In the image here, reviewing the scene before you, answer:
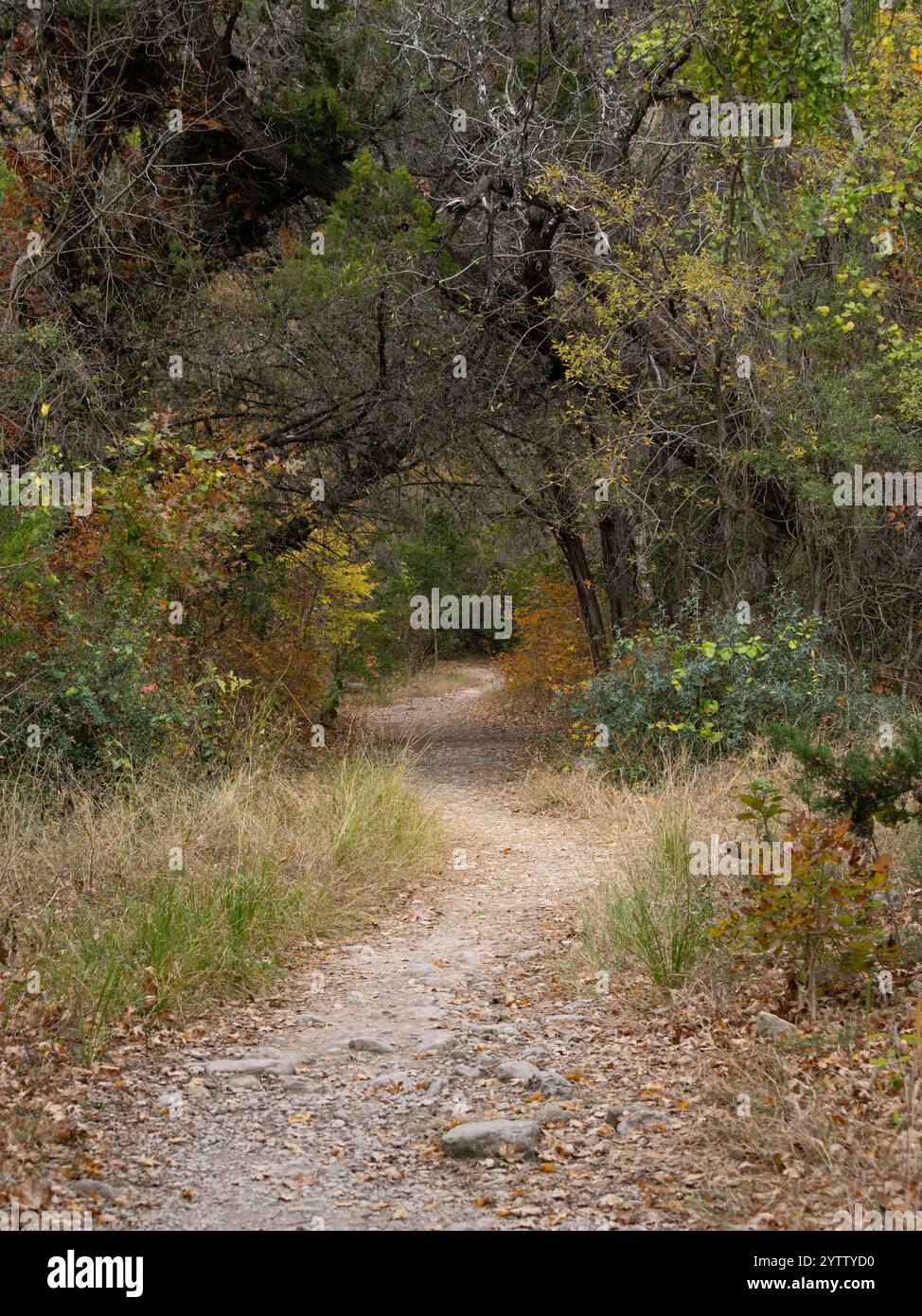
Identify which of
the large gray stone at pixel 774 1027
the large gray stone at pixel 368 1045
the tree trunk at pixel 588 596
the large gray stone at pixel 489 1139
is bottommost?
the large gray stone at pixel 368 1045

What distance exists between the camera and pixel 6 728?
783 centimetres

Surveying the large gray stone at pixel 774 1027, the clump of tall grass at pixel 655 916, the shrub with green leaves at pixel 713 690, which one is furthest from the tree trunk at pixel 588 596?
the large gray stone at pixel 774 1027

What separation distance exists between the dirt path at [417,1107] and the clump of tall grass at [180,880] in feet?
1.03

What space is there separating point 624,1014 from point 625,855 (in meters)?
1.91

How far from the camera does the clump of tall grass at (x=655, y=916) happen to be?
17.4 feet

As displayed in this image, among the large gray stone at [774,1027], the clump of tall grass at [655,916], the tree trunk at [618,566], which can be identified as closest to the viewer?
→ the large gray stone at [774,1027]

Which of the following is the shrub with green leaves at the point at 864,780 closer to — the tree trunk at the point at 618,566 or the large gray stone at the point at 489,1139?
the large gray stone at the point at 489,1139

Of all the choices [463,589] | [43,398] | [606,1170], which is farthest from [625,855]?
[463,589]

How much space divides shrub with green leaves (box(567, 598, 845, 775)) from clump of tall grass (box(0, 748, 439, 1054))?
88.9 inches

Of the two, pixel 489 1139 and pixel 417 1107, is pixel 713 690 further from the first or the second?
pixel 489 1139

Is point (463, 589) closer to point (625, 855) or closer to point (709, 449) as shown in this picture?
point (709, 449)

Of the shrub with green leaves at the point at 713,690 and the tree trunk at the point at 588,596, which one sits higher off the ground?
the tree trunk at the point at 588,596

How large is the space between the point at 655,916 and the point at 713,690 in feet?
15.5

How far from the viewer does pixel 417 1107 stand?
14.4ft
